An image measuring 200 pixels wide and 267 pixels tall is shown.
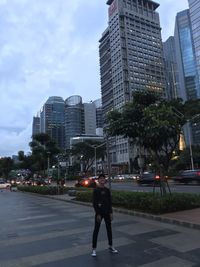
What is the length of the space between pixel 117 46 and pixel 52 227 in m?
129

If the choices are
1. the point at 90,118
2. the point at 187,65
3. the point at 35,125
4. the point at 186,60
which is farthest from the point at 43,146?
the point at 90,118

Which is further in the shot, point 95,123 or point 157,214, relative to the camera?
point 95,123

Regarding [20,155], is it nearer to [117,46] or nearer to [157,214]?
[157,214]

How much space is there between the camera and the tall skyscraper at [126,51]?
12625 centimetres

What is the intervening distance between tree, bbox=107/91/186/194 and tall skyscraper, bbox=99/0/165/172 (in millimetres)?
105278

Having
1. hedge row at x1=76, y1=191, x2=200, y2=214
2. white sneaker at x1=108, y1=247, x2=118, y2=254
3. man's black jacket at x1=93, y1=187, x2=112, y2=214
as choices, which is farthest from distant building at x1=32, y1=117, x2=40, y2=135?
white sneaker at x1=108, y1=247, x2=118, y2=254

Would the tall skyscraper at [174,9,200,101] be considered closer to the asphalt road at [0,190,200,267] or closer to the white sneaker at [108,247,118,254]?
the asphalt road at [0,190,200,267]

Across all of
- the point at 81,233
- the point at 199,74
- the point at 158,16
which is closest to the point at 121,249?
the point at 81,233

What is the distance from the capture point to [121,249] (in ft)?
23.9

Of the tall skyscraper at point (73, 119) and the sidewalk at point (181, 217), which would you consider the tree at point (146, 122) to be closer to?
the sidewalk at point (181, 217)

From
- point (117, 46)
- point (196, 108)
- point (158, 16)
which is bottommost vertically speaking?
point (196, 108)

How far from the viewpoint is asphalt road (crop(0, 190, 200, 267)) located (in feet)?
21.0

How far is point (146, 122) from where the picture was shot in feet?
42.0

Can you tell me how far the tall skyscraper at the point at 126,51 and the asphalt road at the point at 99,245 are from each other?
110 m
